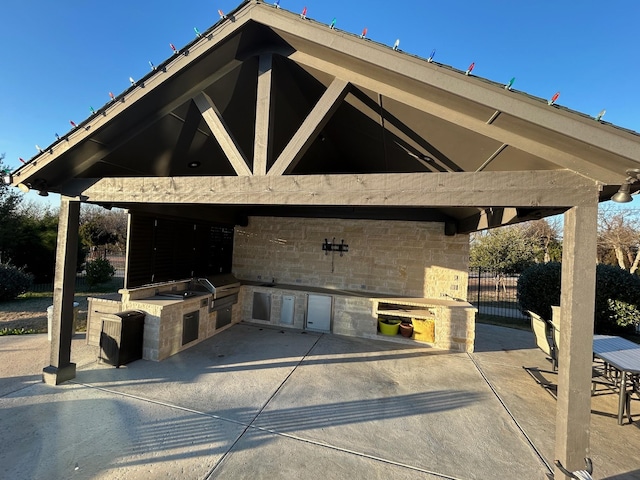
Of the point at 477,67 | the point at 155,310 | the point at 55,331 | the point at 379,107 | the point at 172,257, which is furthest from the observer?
the point at 172,257

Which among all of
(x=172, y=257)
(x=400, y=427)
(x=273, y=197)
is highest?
(x=273, y=197)

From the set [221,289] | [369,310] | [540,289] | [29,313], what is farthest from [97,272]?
[540,289]

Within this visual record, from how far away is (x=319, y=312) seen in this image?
7348mm

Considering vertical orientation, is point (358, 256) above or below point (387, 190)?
below

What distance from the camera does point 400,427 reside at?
362 cm

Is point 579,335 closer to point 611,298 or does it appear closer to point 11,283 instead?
point 611,298

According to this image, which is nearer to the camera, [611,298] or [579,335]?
[579,335]

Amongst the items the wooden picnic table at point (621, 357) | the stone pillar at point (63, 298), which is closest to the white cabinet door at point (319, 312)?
the stone pillar at point (63, 298)

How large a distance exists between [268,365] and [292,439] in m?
2.05

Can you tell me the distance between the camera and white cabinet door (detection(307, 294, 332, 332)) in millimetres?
7285

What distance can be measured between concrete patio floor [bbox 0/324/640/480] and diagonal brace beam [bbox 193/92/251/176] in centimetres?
317

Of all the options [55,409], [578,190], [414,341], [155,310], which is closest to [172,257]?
[155,310]

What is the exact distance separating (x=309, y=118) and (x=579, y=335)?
11.0ft

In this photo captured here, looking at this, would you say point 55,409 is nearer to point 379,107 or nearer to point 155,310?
point 155,310
